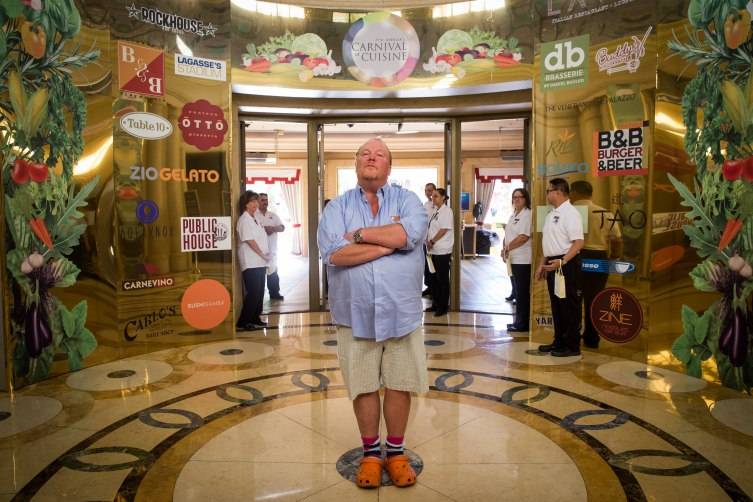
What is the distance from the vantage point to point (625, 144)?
184 inches

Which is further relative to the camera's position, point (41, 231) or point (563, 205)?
point (563, 205)

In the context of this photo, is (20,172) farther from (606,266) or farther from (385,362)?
(606,266)

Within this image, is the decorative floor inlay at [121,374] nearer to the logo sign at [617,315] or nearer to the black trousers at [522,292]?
the black trousers at [522,292]

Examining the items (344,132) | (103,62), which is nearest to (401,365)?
(103,62)

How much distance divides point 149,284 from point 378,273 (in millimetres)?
3211

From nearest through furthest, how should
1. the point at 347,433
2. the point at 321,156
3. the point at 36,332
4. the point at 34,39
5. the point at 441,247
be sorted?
the point at 347,433 < the point at 34,39 < the point at 36,332 < the point at 441,247 < the point at 321,156

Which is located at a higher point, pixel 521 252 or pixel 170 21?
pixel 170 21

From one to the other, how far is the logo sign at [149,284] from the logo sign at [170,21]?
86.2 inches

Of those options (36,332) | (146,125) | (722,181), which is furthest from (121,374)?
(722,181)

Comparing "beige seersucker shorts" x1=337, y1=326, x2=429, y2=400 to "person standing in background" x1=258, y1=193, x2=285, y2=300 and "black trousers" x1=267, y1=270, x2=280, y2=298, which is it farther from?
"black trousers" x1=267, y1=270, x2=280, y2=298

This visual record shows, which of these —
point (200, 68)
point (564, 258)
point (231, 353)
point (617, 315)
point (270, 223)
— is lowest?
point (231, 353)

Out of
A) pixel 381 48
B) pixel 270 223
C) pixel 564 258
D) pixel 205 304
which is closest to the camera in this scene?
pixel 564 258

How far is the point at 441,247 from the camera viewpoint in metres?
6.70

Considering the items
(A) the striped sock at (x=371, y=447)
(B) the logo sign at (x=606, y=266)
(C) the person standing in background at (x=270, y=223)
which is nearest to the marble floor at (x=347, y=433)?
(A) the striped sock at (x=371, y=447)
